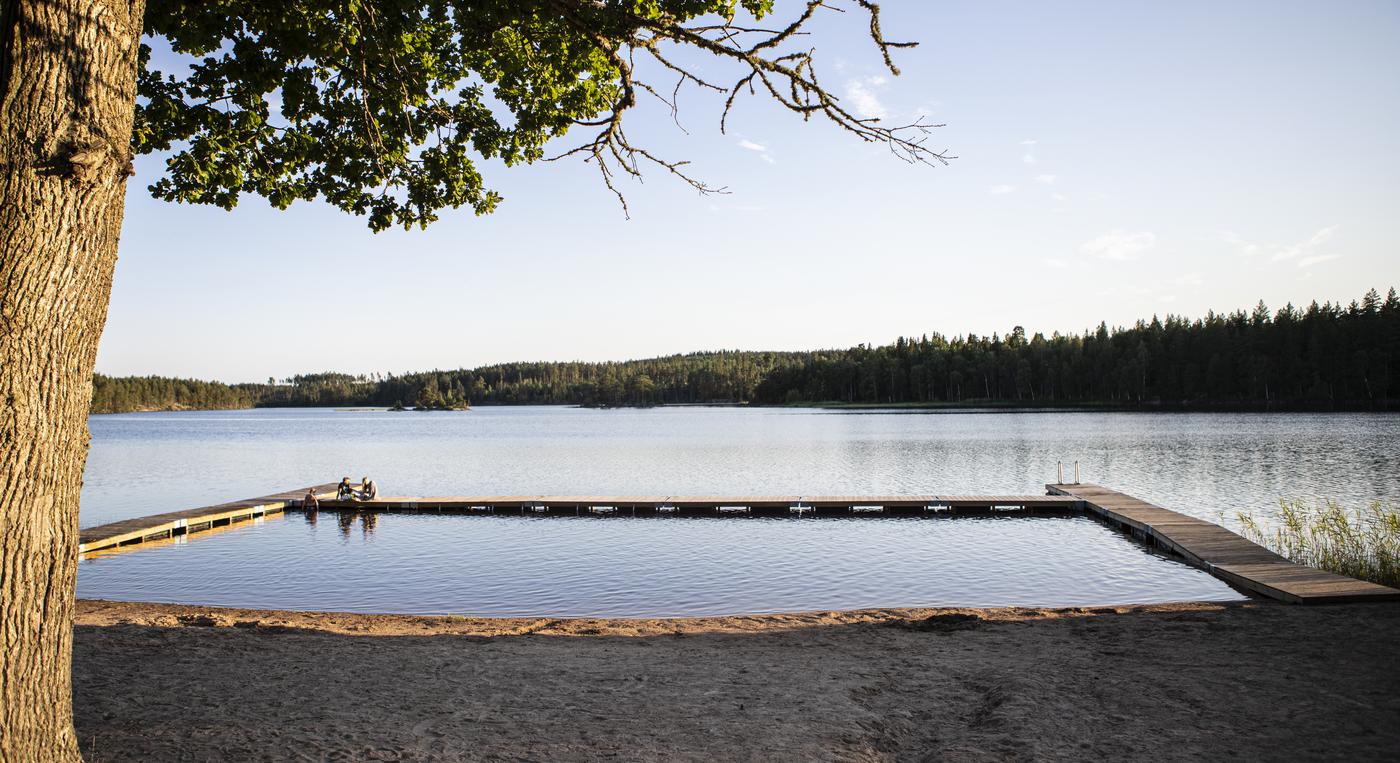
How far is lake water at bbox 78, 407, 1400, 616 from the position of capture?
46.4 feet

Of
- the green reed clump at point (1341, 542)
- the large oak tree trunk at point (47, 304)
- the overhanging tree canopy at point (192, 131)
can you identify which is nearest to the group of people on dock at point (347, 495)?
the overhanging tree canopy at point (192, 131)

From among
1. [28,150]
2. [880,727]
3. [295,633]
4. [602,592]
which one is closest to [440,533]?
[602,592]

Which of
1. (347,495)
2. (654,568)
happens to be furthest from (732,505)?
(347,495)

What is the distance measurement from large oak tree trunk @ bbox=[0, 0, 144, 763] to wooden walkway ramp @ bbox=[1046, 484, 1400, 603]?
1201 centimetres

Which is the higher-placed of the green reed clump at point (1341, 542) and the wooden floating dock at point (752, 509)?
the green reed clump at point (1341, 542)

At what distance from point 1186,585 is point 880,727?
1043cm

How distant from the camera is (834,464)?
39031 mm

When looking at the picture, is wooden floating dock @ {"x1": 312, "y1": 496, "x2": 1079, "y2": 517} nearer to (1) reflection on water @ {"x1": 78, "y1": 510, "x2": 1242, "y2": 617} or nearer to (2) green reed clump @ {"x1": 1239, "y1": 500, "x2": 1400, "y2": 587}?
(1) reflection on water @ {"x1": 78, "y1": 510, "x2": 1242, "y2": 617}

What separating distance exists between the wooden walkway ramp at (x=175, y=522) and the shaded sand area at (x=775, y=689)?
11.2m

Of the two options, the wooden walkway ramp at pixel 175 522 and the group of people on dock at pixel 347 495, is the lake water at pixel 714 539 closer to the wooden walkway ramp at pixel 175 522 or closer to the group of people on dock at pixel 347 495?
the group of people on dock at pixel 347 495

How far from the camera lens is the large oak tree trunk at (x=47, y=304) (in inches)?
126

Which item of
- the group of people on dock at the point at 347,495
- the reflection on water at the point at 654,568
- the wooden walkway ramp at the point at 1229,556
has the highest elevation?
the wooden walkway ramp at the point at 1229,556

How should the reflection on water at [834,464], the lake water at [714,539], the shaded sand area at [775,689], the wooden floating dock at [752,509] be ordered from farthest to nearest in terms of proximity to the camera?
the reflection on water at [834,464] → the wooden floating dock at [752,509] → the lake water at [714,539] → the shaded sand area at [775,689]

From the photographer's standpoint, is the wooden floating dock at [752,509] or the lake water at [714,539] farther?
the wooden floating dock at [752,509]
